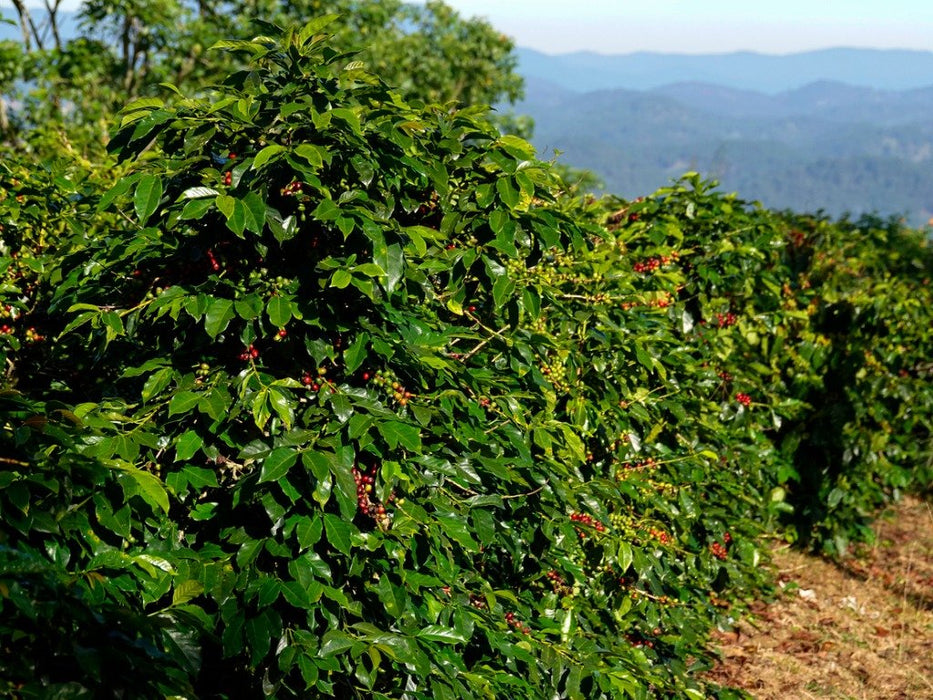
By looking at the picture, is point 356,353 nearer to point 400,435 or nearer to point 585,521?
point 400,435

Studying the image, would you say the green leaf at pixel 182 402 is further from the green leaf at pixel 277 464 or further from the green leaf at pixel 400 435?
the green leaf at pixel 400 435

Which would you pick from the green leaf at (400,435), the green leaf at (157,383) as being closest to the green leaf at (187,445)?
the green leaf at (157,383)

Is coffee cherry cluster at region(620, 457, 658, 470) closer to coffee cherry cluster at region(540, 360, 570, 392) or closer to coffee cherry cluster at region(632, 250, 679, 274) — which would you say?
coffee cherry cluster at region(540, 360, 570, 392)

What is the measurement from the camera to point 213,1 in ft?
49.2

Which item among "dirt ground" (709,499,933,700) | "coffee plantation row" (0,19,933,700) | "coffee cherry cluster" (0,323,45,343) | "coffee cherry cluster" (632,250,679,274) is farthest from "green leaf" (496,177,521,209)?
"dirt ground" (709,499,933,700)

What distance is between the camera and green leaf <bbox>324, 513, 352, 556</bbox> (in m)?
2.32

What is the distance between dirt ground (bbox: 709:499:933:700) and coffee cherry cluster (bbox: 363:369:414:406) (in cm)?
262

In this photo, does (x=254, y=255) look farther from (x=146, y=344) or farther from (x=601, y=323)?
(x=601, y=323)


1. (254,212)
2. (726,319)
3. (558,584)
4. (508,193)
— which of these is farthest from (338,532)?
(726,319)

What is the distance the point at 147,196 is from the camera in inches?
98.1

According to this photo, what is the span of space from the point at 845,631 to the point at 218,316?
4.23 meters

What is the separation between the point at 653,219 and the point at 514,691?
2.69 meters

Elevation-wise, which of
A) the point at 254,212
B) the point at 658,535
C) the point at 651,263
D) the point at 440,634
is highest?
the point at 254,212

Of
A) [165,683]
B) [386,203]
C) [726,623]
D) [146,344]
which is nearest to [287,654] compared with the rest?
[165,683]
